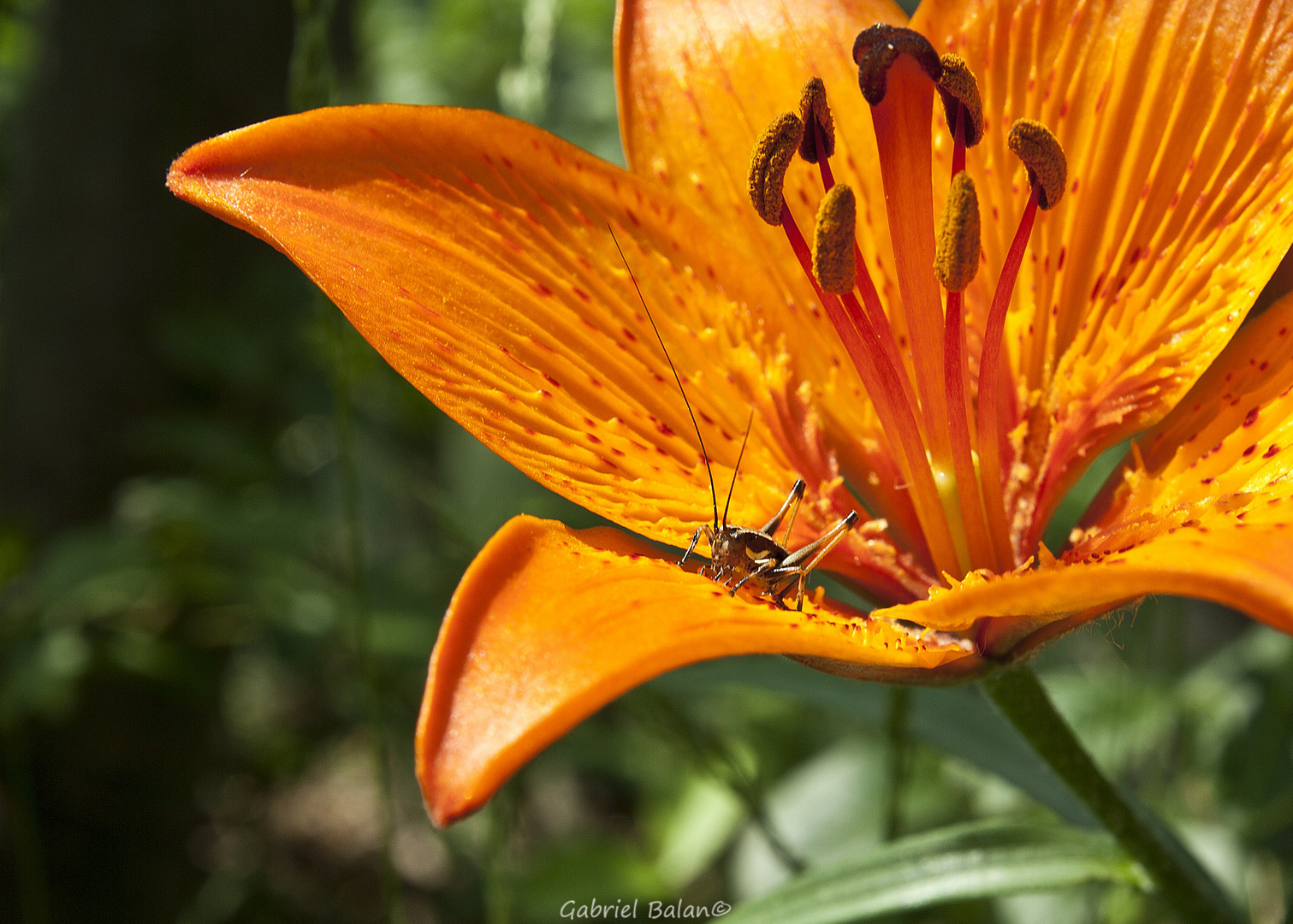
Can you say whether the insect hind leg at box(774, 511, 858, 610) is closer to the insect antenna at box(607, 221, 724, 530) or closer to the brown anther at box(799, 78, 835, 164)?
the insect antenna at box(607, 221, 724, 530)

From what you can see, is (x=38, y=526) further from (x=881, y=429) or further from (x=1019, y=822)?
(x=1019, y=822)

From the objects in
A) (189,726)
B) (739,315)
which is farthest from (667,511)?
(189,726)

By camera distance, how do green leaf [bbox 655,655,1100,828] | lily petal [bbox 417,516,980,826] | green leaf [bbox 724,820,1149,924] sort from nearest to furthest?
lily petal [bbox 417,516,980,826], green leaf [bbox 724,820,1149,924], green leaf [bbox 655,655,1100,828]

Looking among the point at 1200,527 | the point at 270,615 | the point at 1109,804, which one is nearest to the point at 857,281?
the point at 1200,527

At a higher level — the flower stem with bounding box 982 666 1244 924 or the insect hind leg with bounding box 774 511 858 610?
the insect hind leg with bounding box 774 511 858 610

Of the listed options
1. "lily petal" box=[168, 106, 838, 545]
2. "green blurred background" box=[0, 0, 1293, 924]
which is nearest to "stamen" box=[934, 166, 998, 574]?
"lily petal" box=[168, 106, 838, 545]

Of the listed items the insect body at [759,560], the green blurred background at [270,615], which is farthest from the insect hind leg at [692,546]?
the green blurred background at [270,615]

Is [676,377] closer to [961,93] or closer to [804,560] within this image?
[804,560]

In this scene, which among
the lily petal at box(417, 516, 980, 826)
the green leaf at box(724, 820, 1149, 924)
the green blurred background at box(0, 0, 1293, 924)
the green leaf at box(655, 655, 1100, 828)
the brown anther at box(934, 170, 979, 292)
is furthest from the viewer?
the green blurred background at box(0, 0, 1293, 924)
